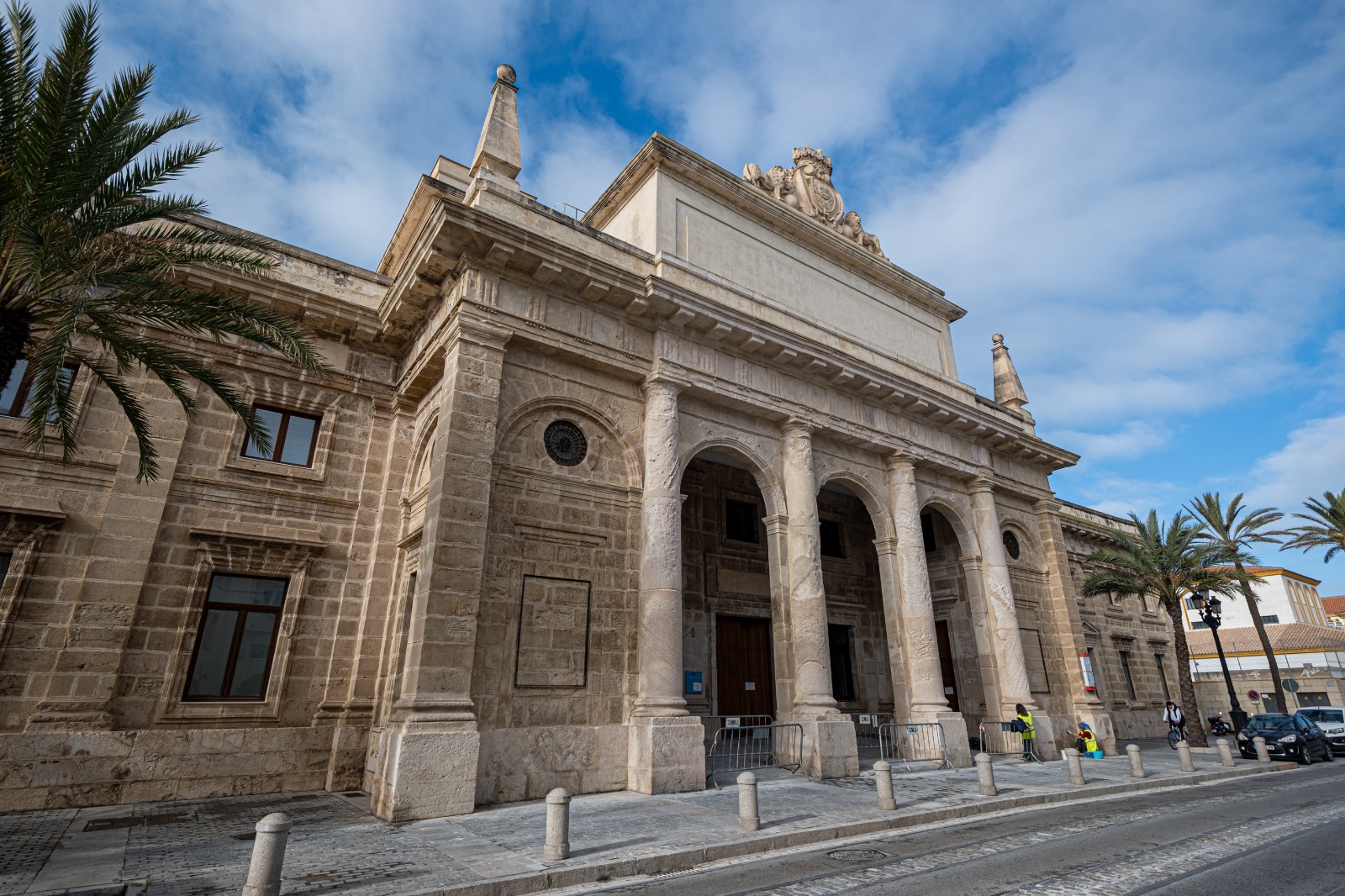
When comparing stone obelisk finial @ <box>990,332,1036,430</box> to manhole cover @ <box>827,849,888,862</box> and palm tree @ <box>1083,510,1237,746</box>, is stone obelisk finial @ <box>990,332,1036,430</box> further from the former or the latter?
manhole cover @ <box>827,849,888,862</box>

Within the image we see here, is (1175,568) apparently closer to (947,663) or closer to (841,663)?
(947,663)

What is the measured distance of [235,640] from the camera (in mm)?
10930

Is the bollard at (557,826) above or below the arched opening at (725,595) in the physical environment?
below

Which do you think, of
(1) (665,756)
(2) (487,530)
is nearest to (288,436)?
(2) (487,530)

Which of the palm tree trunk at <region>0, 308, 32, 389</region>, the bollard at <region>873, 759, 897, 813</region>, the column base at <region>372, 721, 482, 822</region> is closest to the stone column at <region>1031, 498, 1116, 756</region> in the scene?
the bollard at <region>873, 759, 897, 813</region>

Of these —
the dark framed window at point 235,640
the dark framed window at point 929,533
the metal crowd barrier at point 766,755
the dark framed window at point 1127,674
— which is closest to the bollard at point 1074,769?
the metal crowd barrier at point 766,755

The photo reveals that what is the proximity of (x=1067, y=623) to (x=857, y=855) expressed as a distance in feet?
50.4

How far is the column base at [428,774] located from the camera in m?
8.17

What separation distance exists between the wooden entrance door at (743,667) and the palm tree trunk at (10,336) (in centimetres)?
1341

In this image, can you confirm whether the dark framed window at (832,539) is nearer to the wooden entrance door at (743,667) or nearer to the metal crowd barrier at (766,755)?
the wooden entrance door at (743,667)

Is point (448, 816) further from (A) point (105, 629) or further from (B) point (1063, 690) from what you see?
(B) point (1063, 690)

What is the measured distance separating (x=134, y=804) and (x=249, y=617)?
2834mm

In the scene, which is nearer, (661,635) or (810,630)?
(661,635)

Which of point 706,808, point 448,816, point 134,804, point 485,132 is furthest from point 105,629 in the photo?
point 485,132
